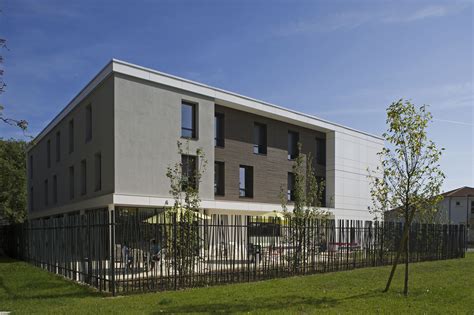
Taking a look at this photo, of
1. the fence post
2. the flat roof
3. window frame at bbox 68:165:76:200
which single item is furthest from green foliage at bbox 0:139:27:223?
the fence post

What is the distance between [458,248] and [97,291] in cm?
2139

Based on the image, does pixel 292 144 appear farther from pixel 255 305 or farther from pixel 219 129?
pixel 255 305

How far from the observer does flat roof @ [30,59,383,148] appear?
22812mm

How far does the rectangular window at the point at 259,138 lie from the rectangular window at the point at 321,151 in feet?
19.1

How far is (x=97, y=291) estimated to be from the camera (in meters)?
11.9

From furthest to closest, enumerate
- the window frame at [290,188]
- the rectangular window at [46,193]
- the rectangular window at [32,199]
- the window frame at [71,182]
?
the rectangular window at [32,199]
the rectangular window at [46,193]
the window frame at [290,188]
the window frame at [71,182]

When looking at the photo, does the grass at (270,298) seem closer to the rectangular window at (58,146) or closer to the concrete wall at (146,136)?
the concrete wall at (146,136)

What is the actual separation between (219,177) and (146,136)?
20.1ft

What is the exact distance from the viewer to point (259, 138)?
30266 millimetres

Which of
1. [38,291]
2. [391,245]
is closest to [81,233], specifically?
[38,291]

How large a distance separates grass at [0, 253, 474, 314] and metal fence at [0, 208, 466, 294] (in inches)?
33.9

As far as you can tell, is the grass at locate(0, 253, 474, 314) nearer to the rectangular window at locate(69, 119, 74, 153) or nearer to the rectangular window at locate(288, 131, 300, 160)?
the rectangular window at locate(69, 119, 74, 153)

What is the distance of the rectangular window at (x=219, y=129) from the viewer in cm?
2742

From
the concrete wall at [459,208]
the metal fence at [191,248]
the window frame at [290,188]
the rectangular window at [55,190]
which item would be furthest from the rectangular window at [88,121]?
the concrete wall at [459,208]
